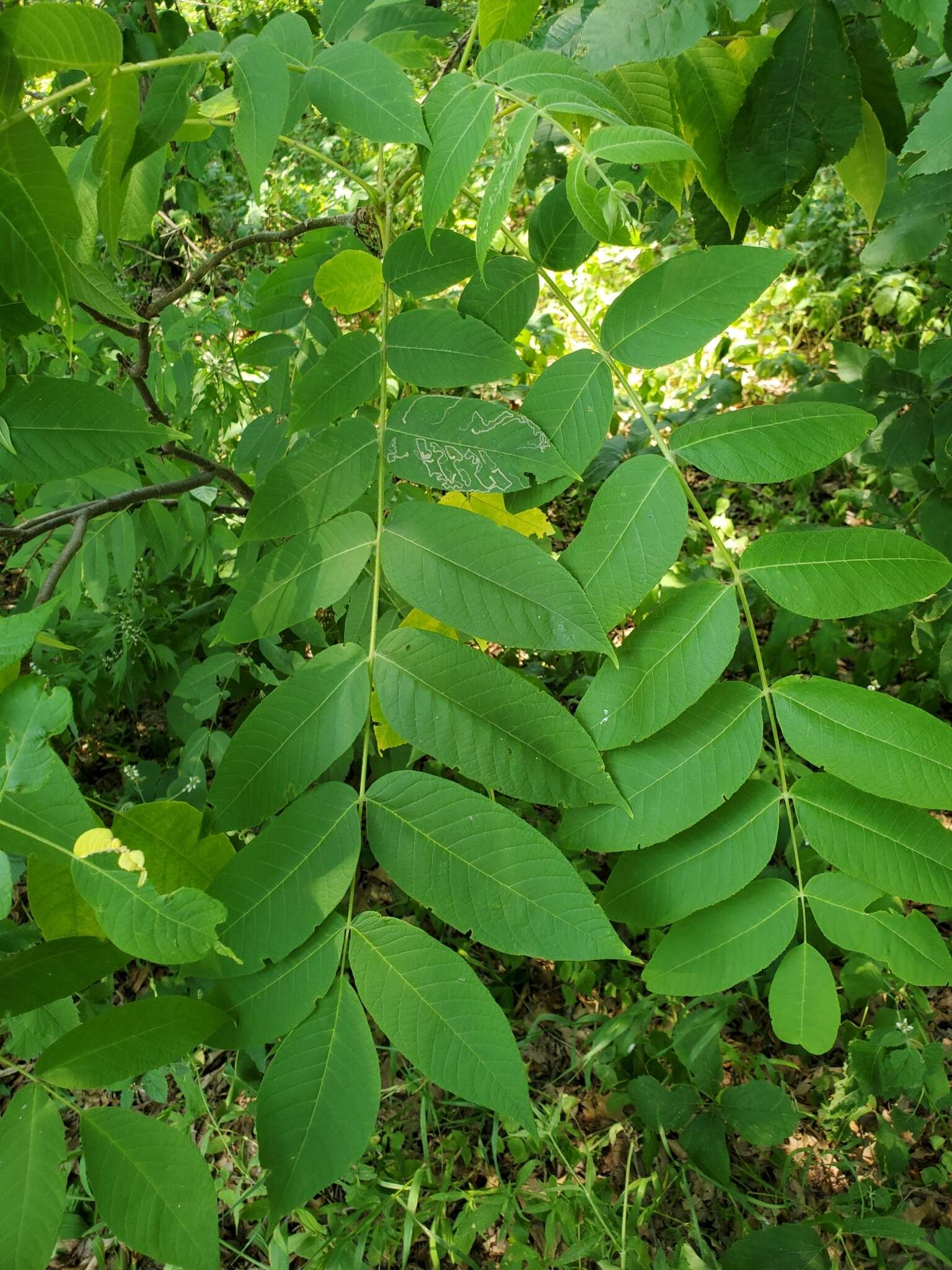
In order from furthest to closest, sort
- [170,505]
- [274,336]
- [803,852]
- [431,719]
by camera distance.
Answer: [170,505] → [803,852] → [274,336] → [431,719]

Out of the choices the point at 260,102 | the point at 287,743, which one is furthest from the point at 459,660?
the point at 260,102

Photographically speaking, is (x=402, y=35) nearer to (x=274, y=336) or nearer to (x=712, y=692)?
(x=274, y=336)

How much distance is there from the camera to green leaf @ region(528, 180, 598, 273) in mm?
1177

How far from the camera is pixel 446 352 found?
1.17m

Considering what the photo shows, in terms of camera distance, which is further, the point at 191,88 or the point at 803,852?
the point at 803,852

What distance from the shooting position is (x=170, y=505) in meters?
2.52

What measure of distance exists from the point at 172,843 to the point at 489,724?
0.38 meters

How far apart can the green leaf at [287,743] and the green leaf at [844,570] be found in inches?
18.8

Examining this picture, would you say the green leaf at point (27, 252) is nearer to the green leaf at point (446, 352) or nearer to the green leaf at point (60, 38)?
the green leaf at point (60, 38)

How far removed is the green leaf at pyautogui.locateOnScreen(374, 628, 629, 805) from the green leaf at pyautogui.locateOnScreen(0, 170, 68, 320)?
53 centimetres

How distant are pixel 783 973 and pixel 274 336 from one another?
142 cm

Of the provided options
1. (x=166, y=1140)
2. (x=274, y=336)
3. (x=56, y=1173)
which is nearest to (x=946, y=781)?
(x=166, y=1140)

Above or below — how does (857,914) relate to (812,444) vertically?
below

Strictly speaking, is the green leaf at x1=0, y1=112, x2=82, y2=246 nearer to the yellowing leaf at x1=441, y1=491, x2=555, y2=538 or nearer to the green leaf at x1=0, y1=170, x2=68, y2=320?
the green leaf at x1=0, y1=170, x2=68, y2=320
